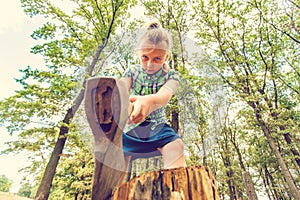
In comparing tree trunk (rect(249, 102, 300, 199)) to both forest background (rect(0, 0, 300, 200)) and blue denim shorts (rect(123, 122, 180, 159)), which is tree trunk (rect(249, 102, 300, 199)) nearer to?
forest background (rect(0, 0, 300, 200))

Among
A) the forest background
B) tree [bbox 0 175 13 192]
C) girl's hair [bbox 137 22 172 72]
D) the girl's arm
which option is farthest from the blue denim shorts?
tree [bbox 0 175 13 192]

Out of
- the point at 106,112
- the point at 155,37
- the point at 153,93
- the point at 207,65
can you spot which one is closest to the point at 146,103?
the point at 106,112

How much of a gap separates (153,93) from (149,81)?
0.07 metres

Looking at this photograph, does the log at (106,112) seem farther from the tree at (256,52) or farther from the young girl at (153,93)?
the tree at (256,52)

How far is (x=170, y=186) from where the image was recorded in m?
0.76

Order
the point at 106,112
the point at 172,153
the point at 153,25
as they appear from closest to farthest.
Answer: the point at 106,112
the point at 172,153
the point at 153,25

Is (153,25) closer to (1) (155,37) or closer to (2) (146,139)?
(1) (155,37)

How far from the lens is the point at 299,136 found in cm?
897

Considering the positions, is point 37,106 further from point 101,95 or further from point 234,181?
point 234,181

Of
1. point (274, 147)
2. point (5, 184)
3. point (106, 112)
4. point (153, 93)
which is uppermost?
point (5, 184)

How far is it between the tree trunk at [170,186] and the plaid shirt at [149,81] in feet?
0.74

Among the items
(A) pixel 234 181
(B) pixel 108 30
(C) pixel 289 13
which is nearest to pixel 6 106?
(B) pixel 108 30

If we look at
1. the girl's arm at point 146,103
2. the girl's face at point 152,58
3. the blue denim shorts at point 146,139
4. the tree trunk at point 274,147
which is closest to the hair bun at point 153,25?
the girl's face at point 152,58

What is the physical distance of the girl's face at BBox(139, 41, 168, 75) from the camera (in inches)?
34.7
